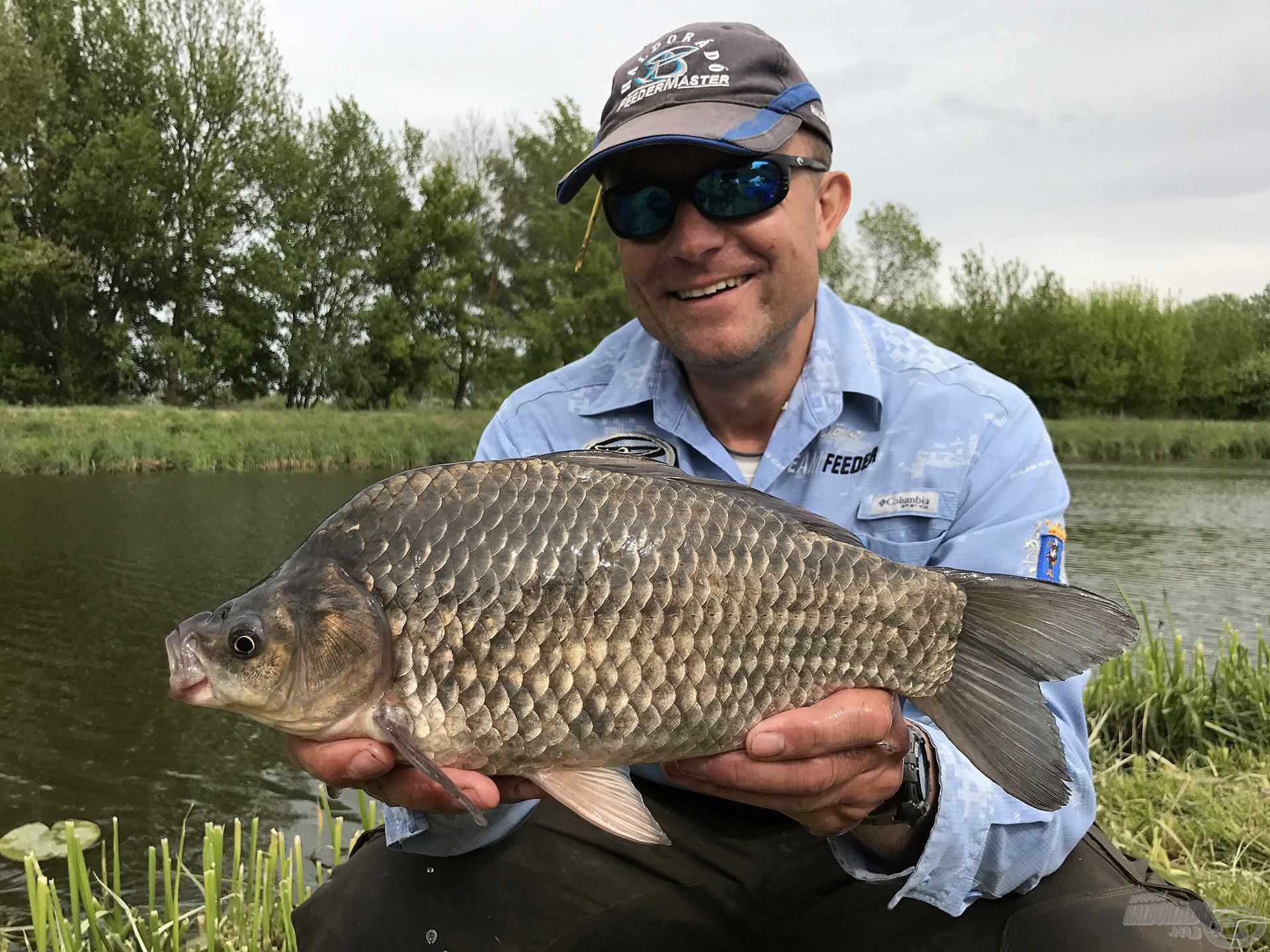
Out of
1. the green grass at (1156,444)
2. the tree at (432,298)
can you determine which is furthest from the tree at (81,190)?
the green grass at (1156,444)

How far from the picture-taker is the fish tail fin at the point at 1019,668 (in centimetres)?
147

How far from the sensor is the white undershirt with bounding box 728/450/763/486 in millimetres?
2180

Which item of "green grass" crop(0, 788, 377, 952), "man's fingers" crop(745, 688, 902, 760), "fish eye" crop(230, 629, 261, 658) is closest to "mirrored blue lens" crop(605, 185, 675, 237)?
"man's fingers" crop(745, 688, 902, 760)

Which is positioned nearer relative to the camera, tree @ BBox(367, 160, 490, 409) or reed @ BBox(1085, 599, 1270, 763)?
reed @ BBox(1085, 599, 1270, 763)

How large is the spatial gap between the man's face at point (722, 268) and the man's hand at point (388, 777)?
3.21 feet

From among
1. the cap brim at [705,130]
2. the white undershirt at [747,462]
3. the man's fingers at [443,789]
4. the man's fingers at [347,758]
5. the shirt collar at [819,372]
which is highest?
the cap brim at [705,130]

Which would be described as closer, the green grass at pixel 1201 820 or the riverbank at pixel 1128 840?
the riverbank at pixel 1128 840

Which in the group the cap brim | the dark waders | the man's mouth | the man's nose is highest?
the cap brim

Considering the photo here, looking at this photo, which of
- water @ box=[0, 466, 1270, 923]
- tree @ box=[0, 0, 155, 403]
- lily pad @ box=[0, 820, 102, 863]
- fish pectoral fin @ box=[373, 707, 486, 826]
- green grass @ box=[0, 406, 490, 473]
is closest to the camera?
fish pectoral fin @ box=[373, 707, 486, 826]

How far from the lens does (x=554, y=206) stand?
25.6m

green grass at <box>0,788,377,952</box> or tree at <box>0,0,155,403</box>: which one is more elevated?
tree at <box>0,0,155,403</box>

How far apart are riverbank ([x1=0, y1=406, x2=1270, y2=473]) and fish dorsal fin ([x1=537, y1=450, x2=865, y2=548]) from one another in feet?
45.1

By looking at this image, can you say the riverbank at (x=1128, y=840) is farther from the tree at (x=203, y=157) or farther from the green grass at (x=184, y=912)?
the tree at (x=203, y=157)

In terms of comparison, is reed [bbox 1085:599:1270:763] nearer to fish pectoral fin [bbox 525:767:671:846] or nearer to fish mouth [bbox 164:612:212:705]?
fish pectoral fin [bbox 525:767:671:846]
